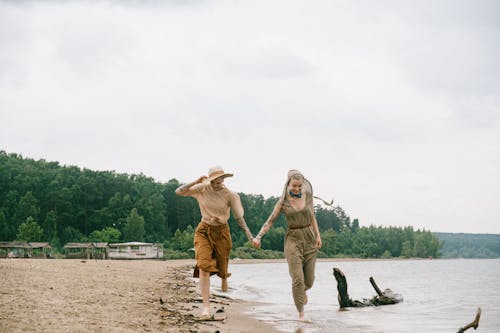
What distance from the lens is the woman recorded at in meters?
8.32

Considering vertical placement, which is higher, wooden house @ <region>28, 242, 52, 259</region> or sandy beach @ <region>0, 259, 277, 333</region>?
sandy beach @ <region>0, 259, 277, 333</region>

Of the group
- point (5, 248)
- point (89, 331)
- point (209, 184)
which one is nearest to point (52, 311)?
point (89, 331)

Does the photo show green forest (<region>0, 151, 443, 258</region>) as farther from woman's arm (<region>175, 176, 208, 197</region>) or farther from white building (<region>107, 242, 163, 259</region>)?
woman's arm (<region>175, 176, 208, 197</region>)

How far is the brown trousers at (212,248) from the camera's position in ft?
25.3

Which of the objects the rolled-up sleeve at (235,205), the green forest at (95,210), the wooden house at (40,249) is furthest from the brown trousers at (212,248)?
the green forest at (95,210)

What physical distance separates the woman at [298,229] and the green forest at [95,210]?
2963 inches

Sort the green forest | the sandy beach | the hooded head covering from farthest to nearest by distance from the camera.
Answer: the green forest < the hooded head covering < the sandy beach

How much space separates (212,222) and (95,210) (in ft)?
318

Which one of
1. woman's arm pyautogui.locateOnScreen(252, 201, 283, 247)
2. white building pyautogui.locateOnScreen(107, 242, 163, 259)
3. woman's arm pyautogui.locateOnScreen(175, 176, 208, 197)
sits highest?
woman's arm pyautogui.locateOnScreen(175, 176, 208, 197)

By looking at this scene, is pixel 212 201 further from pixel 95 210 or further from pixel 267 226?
pixel 95 210

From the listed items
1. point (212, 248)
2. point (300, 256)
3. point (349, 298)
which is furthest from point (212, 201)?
point (349, 298)

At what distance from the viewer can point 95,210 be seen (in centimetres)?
9950

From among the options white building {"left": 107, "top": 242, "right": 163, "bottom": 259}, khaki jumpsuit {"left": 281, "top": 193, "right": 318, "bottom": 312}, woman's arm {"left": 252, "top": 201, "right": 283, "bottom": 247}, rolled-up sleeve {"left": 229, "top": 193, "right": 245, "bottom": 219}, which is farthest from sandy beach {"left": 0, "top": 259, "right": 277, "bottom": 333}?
white building {"left": 107, "top": 242, "right": 163, "bottom": 259}

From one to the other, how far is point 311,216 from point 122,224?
95.5m
